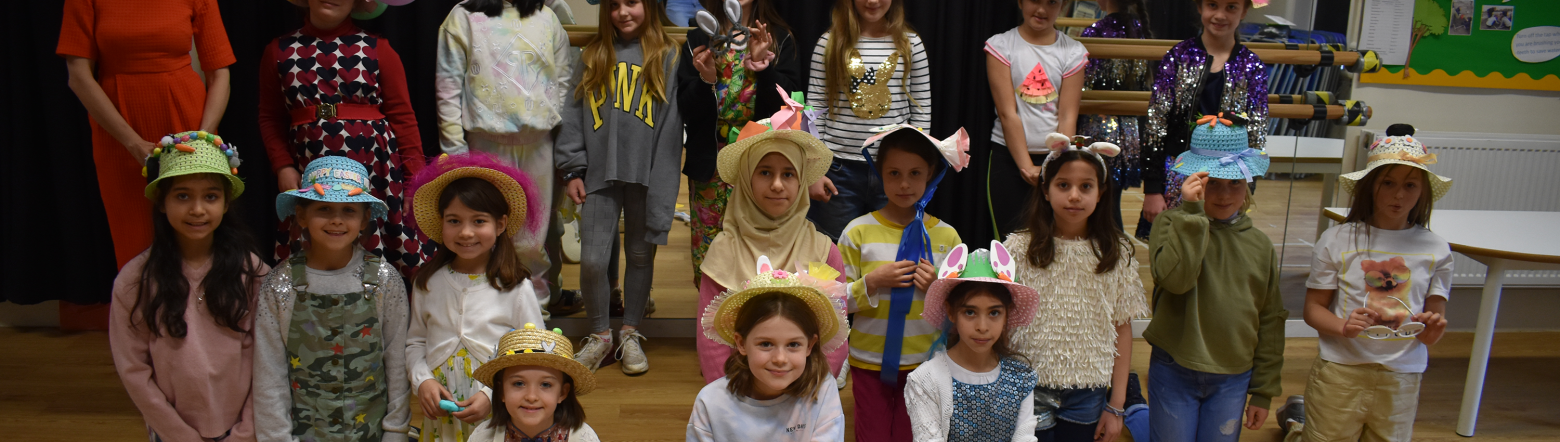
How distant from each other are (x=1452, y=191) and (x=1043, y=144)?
223 centimetres

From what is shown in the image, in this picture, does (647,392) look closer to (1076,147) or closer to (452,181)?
(452,181)

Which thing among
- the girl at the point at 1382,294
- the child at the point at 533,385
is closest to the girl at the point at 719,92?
the child at the point at 533,385

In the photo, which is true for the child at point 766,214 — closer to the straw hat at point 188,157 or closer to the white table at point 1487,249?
the straw hat at point 188,157

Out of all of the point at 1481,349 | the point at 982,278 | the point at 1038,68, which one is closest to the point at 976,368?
the point at 982,278

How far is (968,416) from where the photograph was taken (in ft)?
6.92

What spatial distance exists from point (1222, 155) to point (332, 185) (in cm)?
210

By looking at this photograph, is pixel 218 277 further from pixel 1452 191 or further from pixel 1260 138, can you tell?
pixel 1452 191

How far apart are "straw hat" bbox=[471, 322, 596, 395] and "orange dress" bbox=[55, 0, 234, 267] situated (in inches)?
62.7

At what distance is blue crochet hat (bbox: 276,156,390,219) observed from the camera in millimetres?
2080

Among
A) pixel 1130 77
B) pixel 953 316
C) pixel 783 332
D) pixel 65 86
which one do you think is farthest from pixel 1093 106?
pixel 65 86

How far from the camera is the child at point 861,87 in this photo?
116 inches

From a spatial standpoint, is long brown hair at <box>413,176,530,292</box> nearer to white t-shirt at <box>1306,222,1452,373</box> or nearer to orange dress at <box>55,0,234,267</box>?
orange dress at <box>55,0,234,267</box>

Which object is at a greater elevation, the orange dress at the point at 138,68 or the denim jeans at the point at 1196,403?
the orange dress at the point at 138,68

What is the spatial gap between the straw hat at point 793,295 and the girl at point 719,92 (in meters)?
0.90
